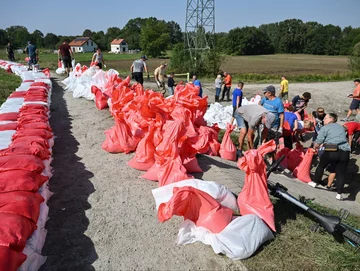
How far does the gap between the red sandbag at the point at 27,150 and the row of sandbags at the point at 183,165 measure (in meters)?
1.35

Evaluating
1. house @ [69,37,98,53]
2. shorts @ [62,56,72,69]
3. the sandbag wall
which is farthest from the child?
house @ [69,37,98,53]

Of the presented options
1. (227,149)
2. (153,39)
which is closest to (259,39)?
(153,39)

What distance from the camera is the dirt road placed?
A: 9.34 feet

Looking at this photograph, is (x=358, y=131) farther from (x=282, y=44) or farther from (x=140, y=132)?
(x=282, y=44)

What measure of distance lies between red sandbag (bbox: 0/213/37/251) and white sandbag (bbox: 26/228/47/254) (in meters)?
0.07

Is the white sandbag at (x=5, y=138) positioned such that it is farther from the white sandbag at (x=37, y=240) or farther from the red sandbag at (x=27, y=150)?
the white sandbag at (x=37, y=240)

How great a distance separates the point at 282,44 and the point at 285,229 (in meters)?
83.4

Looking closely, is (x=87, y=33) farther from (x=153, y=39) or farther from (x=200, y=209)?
(x=200, y=209)

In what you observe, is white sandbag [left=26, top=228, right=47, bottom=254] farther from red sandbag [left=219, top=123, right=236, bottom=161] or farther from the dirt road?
red sandbag [left=219, top=123, right=236, bottom=161]

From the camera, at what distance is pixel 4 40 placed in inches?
2881

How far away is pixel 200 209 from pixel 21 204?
1763mm

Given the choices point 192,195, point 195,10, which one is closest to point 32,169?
point 192,195

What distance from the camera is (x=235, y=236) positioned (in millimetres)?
2809

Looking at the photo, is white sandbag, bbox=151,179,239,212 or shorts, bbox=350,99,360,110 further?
shorts, bbox=350,99,360,110
